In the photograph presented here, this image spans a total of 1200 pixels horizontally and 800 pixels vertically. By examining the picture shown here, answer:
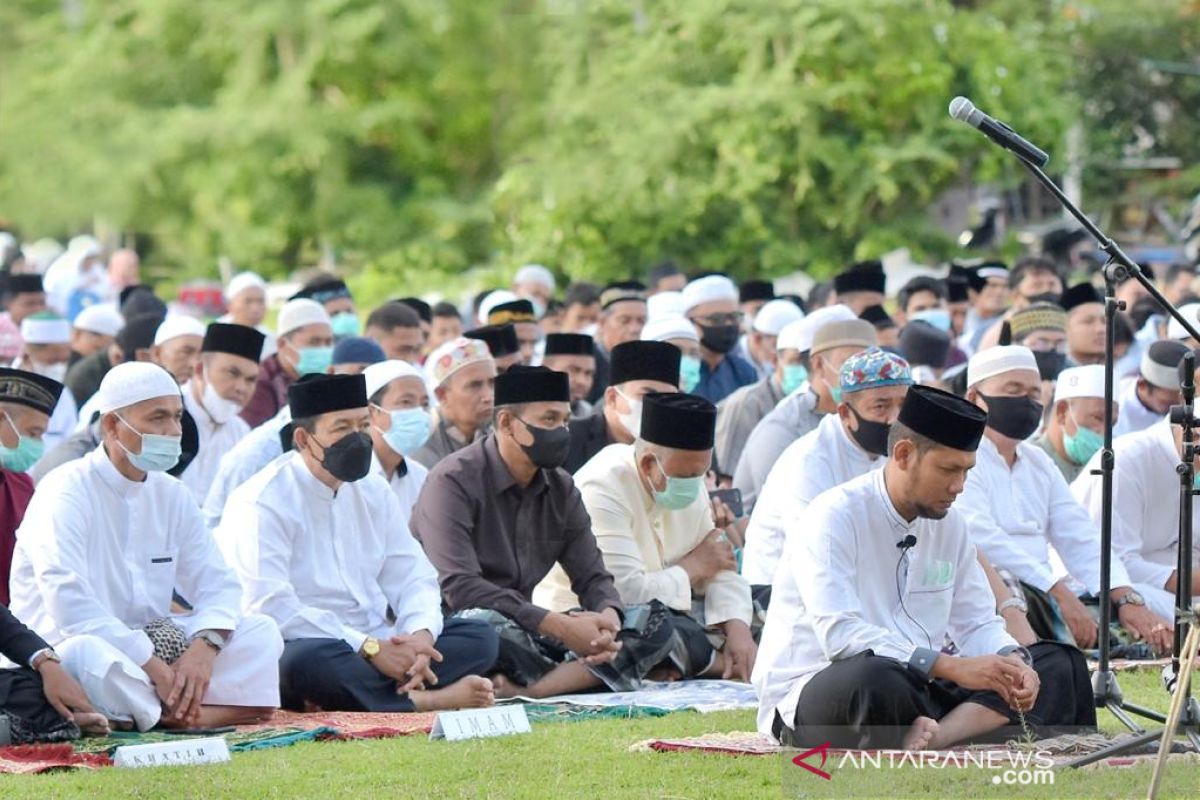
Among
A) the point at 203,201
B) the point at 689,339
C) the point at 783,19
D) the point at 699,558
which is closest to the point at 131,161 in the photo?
the point at 203,201

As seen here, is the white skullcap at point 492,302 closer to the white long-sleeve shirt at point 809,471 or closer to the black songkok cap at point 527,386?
the black songkok cap at point 527,386

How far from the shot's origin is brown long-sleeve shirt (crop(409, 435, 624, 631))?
28.7 ft

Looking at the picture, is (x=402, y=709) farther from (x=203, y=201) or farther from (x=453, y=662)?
(x=203, y=201)

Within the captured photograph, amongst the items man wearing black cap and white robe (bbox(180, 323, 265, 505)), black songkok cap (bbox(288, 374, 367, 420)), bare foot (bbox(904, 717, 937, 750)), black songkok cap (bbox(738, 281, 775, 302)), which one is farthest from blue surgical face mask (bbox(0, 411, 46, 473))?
black songkok cap (bbox(738, 281, 775, 302))

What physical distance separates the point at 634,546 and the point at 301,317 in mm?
3568

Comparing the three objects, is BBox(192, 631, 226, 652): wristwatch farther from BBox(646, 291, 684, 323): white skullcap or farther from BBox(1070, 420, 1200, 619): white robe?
BBox(646, 291, 684, 323): white skullcap

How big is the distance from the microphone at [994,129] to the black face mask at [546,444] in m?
2.88

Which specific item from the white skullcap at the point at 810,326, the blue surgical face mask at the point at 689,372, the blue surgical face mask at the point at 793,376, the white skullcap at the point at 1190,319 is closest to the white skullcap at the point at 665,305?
the blue surgical face mask at the point at 689,372

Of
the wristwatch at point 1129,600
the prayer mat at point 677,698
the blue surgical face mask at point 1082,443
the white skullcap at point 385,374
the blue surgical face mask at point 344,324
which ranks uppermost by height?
the blue surgical face mask at point 344,324

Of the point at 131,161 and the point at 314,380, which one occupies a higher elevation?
the point at 131,161

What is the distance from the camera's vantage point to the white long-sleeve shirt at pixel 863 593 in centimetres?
653

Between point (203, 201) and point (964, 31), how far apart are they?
1127cm

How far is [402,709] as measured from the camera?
8195 millimetres

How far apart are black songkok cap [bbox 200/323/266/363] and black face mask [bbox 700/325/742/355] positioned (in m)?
3.65
